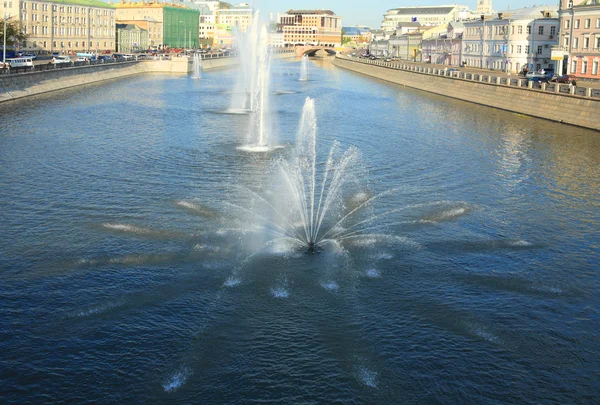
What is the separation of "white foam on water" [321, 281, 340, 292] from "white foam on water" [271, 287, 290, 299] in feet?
3.99

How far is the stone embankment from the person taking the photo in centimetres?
6706

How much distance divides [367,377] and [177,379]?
4.24m

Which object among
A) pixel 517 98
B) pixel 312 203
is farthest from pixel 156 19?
pixel 312 203

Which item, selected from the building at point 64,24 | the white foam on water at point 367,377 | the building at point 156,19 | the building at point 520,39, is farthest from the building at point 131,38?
the white foam on water at point 367,377

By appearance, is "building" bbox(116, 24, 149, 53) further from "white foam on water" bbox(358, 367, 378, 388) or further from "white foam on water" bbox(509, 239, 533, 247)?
"white foam on water" bbox(358, 367, 378, 388)

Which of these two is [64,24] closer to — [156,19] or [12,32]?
[12,32]

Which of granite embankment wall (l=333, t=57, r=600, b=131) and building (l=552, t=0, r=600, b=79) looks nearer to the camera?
granite embankment wall (l=333, t=57, r=600, b=131)

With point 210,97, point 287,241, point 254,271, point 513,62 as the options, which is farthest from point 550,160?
point 513,62

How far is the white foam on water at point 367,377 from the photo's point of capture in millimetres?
16203

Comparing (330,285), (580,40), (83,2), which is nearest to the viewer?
(330,285)

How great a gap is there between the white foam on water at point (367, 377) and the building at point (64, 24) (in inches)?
4329

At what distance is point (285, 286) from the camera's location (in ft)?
69.7

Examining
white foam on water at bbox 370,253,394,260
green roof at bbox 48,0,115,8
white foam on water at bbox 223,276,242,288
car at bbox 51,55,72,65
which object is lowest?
white foam on water at bbox 223,276,242,288

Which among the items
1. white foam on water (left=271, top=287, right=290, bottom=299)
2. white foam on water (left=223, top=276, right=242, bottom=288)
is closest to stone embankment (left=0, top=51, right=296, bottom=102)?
white foam on water (left=223, top=276, right=242, bottom=288)
